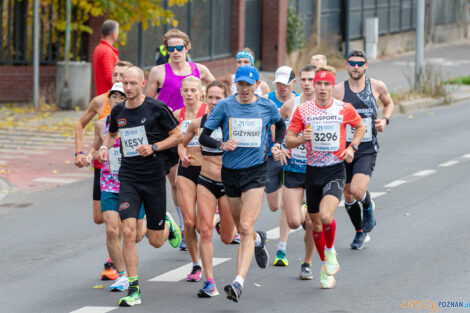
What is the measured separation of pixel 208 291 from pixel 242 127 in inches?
55.1

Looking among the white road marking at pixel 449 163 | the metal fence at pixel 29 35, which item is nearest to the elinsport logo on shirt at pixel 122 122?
the white road marking at pixel 449 163

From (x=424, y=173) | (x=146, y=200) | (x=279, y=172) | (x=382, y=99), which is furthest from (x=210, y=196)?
(x=424, y=173)

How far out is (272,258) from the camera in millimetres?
10383

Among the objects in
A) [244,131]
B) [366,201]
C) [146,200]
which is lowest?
[366,201]

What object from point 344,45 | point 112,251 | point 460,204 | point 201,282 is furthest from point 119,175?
point 344,45

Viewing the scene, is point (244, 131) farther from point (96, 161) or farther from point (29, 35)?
point (29, 35)

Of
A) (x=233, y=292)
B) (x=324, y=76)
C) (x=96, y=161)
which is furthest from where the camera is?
(x=96, y=161)

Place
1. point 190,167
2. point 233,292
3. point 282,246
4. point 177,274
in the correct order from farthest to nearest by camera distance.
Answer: point 282,246 < point 177,274 < point 190,167 < point 233,292

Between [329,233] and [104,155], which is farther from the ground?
[104,155]

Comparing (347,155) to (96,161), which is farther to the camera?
(96,161)

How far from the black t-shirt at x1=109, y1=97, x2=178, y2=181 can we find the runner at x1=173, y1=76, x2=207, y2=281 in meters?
0.55

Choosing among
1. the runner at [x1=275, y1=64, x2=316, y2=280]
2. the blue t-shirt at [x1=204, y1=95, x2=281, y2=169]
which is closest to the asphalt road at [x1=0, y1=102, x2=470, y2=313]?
the runner at [x1=275, y1=64, x2=316, y2=280]

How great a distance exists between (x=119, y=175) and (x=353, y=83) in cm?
313

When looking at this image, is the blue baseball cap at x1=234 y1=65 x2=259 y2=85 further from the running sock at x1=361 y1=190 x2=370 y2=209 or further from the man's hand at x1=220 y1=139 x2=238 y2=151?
the running sock at x1=361 y1=190 x2=370 y2=209
